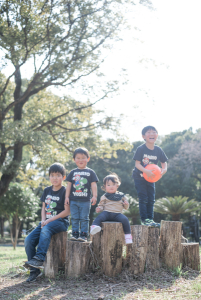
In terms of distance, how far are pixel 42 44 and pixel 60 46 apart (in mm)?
705

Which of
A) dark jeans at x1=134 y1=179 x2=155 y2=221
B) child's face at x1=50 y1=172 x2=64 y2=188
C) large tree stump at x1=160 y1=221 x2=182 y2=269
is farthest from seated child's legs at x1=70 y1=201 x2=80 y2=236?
large tree stump at x1=160 y1=221 x2=182 y2=269

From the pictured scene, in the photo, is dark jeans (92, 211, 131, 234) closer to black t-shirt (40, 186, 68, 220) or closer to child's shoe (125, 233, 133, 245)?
child's shoe (125, 233, 133, 245)

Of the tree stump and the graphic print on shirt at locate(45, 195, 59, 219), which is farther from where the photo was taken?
the graphic print on shirt at locate(45, 195, 59, 219)

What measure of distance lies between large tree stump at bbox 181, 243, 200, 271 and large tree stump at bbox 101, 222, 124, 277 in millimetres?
1150

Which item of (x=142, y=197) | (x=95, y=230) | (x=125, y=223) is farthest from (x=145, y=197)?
(x=95, y=230)

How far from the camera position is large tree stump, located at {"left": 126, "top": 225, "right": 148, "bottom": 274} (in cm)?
408

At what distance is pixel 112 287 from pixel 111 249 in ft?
1.78

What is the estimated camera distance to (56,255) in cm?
444

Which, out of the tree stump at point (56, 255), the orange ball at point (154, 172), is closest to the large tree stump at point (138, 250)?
the orange ball at point (154, 172)

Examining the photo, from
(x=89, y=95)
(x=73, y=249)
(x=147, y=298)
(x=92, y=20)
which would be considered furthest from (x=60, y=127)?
(x=147, y=298)

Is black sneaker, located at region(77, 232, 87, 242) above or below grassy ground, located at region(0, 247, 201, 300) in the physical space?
above

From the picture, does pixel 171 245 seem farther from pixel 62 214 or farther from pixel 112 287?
pixel 62 214

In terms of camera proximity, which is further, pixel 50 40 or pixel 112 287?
pixel 50 40

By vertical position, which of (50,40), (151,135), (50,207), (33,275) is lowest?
(33,275)
